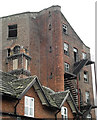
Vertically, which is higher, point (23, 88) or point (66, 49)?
point (66, 49)

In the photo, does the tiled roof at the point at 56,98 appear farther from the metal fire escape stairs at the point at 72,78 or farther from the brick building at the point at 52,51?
the metal fire escape stairs at the point at 72,78

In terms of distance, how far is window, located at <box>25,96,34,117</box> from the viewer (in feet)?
67.8

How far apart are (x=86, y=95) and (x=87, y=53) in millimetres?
7395

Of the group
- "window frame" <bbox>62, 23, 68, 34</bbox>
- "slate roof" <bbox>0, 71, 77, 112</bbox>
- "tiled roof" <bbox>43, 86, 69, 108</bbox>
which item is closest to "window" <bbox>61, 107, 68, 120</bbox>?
"tiled roof" <bbox>43, 86, 69, 108</bbox>

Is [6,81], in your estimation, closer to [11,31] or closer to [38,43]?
[38,43]

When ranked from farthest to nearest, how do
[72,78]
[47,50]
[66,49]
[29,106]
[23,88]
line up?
[66,49] → [47,50] → [72,78] → [29,106] → [23,88]

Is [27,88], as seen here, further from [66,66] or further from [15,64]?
[66,66]

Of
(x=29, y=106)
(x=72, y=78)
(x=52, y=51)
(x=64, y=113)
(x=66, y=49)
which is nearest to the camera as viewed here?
(x=29, y=106)

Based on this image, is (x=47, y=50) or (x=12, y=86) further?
(x=47, y=50)

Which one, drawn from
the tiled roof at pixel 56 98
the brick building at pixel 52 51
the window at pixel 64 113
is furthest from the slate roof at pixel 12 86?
the brick building at pixel 52 51

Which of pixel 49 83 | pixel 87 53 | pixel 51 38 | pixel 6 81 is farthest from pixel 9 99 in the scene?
pixel 87 53

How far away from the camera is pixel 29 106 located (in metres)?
20.9

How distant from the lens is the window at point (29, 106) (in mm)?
20672

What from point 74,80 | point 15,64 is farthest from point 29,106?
point 74,80
